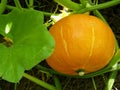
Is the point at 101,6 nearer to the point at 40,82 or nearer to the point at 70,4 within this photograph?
the point at 70,4

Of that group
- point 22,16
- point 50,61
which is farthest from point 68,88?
point 22,16

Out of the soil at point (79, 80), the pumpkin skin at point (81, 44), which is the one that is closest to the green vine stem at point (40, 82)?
the soil at point (79, 80)

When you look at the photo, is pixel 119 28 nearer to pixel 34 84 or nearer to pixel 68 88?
pixel 68 88

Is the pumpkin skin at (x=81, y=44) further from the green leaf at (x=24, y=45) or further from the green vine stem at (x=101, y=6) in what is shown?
the green leaf at (x=24, y=45)

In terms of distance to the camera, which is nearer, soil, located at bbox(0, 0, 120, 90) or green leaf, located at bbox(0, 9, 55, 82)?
green leaf, located at bbox(0, 9, 55, 82)

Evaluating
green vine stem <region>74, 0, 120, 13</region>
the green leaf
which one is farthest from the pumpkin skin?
the green leaf

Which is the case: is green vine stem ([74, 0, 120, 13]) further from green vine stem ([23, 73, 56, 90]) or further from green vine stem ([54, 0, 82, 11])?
green vine stem ([23, 73, 56, 90])
